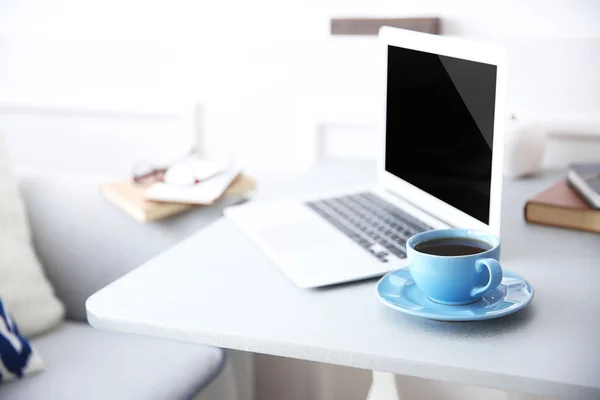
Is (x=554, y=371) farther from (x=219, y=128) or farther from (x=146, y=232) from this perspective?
(x=219, y=128)

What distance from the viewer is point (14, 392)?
50.8 inches

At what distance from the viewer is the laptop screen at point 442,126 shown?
103cm

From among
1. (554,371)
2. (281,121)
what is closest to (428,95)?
(554,371)

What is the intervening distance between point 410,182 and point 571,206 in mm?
243

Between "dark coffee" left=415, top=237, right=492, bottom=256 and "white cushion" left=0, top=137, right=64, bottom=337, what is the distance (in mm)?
891

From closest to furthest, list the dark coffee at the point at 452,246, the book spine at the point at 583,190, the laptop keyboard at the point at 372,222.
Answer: the dark coffee at the point at 452,246, the laptop keyboard at the point at 372,222, the book spine at the point at 583,190

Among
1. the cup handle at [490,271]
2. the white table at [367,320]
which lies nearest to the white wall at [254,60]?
the white table at [367,320]

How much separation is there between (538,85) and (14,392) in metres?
1.15

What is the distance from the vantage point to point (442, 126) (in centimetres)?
113

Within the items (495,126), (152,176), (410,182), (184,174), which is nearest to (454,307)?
(495,126)

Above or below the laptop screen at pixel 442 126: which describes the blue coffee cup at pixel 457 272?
below

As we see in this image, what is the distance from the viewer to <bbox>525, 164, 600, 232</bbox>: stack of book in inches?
46.6

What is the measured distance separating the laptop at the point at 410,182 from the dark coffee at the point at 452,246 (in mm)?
79

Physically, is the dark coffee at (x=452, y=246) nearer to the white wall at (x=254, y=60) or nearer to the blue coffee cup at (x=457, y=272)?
the blue coffee cup at (x=457, y=272)
